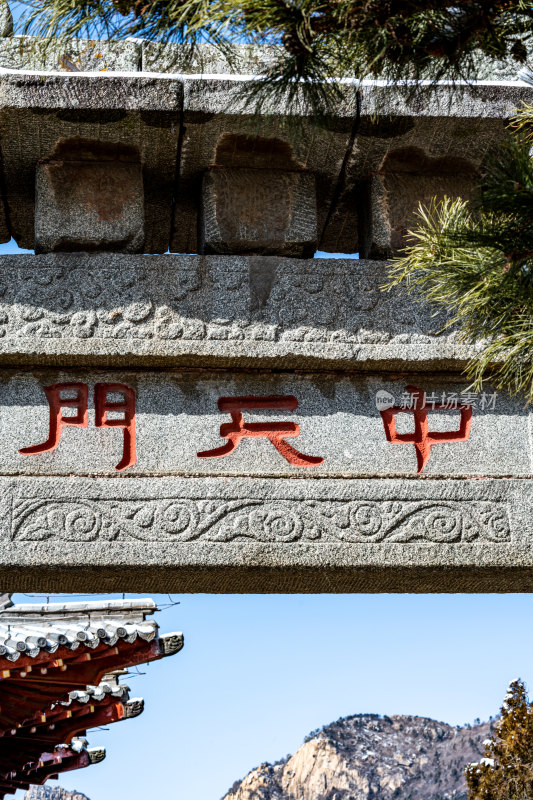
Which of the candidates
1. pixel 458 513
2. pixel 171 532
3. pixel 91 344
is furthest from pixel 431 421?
pixel 91 344

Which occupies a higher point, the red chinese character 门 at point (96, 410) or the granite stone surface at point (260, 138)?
the granite stone surface at point (260, 138)

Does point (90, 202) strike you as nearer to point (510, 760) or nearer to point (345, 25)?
point (345, 25)

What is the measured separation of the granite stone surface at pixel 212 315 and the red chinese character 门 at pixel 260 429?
12 cm

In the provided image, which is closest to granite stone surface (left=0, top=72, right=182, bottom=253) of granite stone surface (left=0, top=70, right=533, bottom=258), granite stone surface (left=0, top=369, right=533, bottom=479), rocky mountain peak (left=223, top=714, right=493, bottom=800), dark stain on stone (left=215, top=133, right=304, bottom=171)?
granite stone surface (left=0, top=70, right=533, bottom=258)

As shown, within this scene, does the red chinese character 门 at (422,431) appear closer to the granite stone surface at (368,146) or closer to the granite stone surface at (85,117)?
the granite stone surface at (368,146)

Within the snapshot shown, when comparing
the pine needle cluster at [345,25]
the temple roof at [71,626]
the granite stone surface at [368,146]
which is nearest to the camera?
the pine needle cluster at [345,25]

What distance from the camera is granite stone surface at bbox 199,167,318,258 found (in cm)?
336

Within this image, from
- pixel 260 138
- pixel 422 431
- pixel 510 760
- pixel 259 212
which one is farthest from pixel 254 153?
pixel 510 760

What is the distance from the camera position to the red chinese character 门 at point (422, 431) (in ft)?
10.7

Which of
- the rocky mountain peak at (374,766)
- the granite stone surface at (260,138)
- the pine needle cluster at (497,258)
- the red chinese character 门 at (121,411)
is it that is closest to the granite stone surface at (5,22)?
the granite stone surface at (260,138)

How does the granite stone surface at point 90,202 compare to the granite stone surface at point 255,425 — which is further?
the granite stone surface at point 90,202

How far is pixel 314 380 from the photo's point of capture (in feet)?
10.8

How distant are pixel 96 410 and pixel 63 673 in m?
3.77

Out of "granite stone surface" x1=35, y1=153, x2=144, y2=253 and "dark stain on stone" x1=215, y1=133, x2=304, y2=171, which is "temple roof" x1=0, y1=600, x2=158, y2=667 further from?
"dark stain on stone" x1=215, y1=133, x2=304, y2=171
